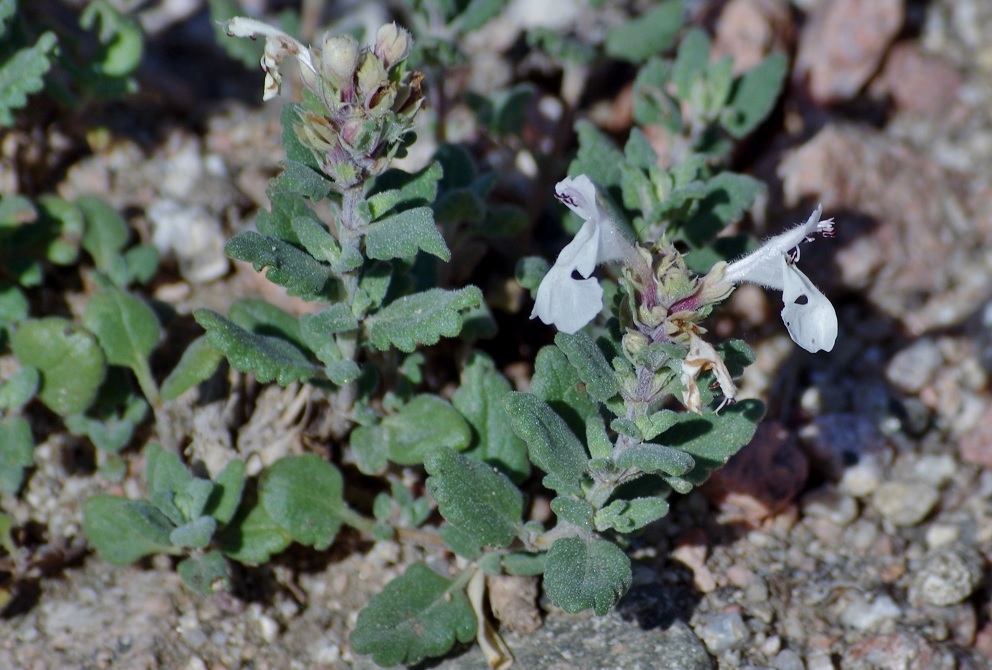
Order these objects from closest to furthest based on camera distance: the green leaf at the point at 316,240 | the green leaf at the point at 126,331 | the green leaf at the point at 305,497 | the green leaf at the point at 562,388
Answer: the green leaf at the point at 316,240 < the green leaf at the point at 562,388 < the green leaf at the point at 305,497 < the green leaf at the point at 126,331

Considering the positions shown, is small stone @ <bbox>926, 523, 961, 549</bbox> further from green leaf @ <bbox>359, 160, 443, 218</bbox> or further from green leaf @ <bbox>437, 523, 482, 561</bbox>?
green leaf @ <bbox>359, 160, 443, 218</bbox>

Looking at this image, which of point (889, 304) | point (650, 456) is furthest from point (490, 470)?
point (889, 304)

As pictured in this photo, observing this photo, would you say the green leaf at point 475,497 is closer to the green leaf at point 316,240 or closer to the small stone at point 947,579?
the green leaf at point 316,240

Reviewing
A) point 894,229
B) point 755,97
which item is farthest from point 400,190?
point 894,229

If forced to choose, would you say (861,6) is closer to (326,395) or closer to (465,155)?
(465,155)

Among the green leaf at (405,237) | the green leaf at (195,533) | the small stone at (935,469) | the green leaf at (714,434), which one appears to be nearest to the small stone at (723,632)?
the green leaf at (714,434)

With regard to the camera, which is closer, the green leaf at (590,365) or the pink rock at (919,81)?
the green leaf at (590,365)
